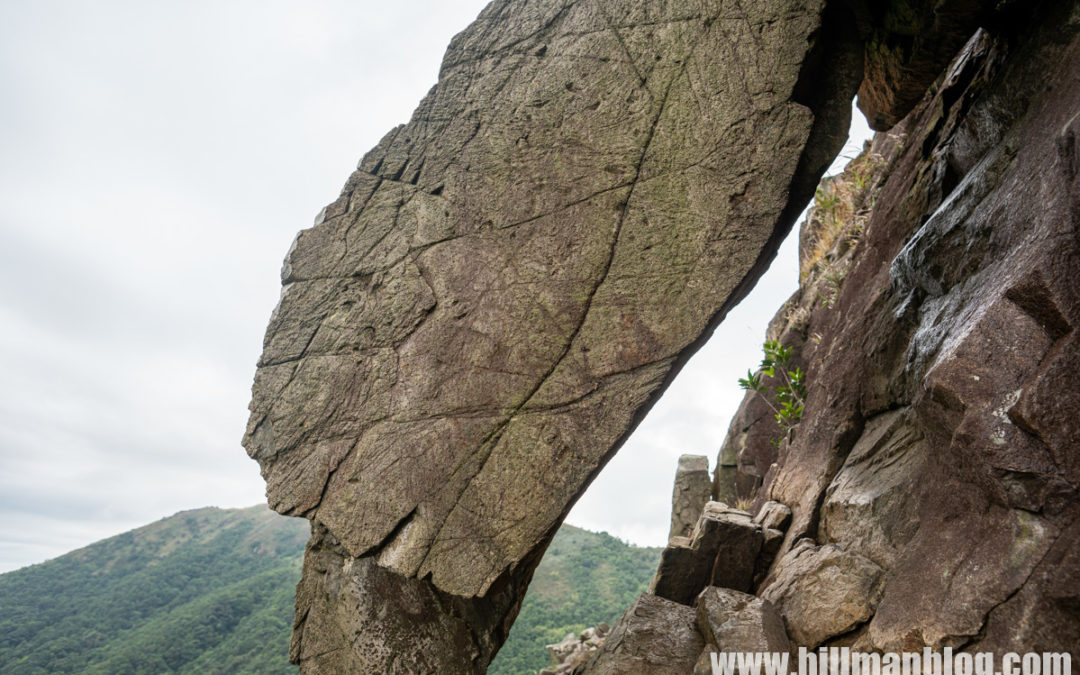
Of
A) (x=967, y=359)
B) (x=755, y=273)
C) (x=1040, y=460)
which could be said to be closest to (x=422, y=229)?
(x=755, y=273)

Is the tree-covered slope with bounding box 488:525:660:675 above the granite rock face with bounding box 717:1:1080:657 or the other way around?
the other way around

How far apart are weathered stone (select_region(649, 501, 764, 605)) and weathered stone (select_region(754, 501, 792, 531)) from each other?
11 centimetres

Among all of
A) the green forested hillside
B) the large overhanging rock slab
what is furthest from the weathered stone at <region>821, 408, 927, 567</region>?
the green forested hillside

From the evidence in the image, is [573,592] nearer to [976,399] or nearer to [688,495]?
[688,495]

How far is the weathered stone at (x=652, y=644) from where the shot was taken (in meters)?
3.90

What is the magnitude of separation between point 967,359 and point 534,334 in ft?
8.59

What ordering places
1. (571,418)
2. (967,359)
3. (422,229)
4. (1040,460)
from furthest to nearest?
(422,229)
(571,418)
(967,359)
(1040,460)

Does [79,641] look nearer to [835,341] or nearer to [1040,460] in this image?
[835,341]

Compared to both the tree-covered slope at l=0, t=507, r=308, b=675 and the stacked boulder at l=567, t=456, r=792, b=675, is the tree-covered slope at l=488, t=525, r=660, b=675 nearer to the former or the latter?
the tree-covered slope at l=0, t=507, r=308, b=675

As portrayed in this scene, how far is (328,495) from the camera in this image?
4.37 meters

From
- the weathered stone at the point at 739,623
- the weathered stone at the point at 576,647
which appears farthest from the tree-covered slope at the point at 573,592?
the weathered stone at the point at 739,623

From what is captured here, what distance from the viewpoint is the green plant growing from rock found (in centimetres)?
786

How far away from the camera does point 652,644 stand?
13.1 ft

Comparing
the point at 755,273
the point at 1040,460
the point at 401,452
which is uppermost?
the point at 755,273
